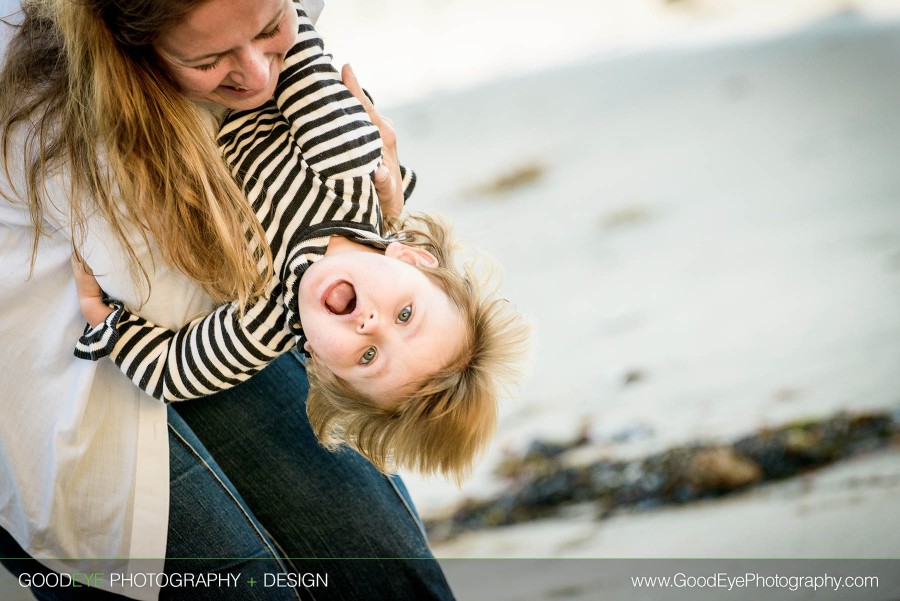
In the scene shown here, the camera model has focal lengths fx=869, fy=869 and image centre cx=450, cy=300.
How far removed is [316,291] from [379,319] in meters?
0.09

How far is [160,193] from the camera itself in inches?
40.3

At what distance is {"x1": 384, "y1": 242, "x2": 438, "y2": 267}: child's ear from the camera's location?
3.82 ft

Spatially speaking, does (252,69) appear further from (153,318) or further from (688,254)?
(688,254)

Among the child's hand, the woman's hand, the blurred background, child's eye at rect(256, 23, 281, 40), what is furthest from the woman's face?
the blurred background

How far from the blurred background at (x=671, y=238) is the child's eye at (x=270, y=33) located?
98 cm

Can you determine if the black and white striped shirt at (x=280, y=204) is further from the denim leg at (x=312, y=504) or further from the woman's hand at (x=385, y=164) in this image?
the denim leg at (x=312, y=504)

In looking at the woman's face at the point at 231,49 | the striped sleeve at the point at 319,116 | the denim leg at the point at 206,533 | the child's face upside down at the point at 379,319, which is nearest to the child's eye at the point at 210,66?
the woman's face at the point at 231,49

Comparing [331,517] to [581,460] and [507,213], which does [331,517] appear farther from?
[507,213]

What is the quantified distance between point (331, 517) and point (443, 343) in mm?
348

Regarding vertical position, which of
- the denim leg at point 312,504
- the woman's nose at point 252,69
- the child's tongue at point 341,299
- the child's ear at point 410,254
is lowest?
the denim leg at point 312,504

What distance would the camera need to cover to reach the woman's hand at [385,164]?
3.90ft

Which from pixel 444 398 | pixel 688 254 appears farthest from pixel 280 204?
pixel 688 254

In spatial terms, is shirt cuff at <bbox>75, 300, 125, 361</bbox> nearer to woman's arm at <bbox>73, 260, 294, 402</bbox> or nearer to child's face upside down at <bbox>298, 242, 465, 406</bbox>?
woman's arm at <bbox>73, 260, 294, 402</bbox>

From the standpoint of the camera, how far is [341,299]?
44.2 inches
